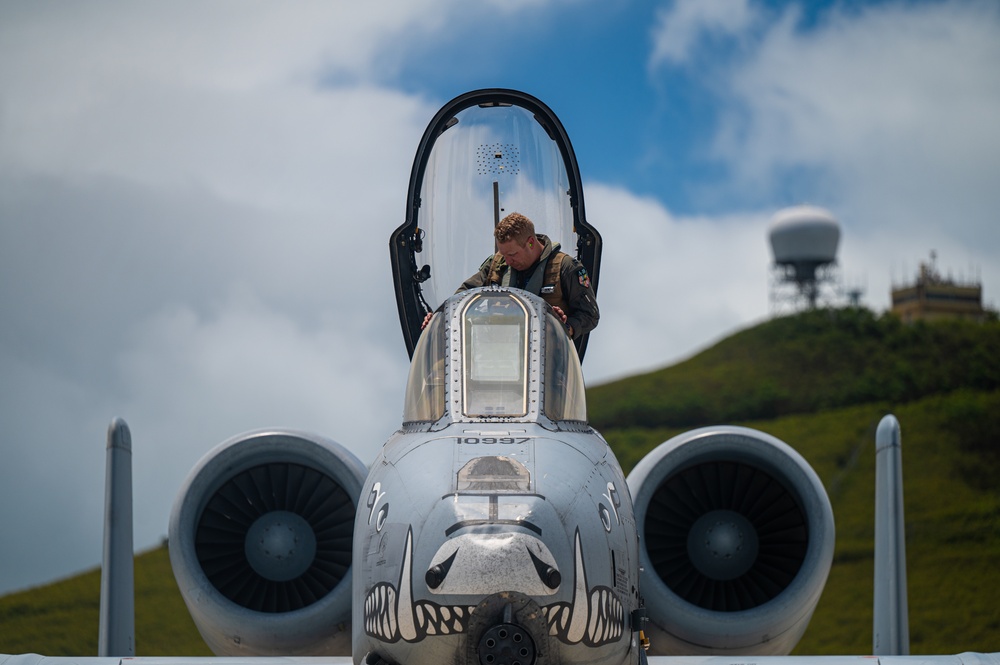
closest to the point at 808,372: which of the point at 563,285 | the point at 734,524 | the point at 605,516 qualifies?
the point at 734,524

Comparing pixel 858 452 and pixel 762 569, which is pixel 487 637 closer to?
pixel 762 569

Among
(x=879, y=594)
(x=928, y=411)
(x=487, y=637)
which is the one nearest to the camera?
(x=487, y=637)

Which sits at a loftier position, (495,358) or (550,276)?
(550,276)

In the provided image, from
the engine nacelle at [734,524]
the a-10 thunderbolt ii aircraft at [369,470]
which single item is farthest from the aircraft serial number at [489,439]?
the engine nacelle at [734,524]

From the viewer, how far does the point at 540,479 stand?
5.78 meters

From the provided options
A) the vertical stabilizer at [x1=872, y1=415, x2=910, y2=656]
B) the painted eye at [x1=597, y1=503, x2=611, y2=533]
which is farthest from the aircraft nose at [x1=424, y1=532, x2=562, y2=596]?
the vertical stabilizer at [x1=872, y1=415, x2=910, y2=656]

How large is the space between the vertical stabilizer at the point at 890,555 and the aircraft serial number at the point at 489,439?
201 inches

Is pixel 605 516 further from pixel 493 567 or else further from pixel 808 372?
pixel 808 372

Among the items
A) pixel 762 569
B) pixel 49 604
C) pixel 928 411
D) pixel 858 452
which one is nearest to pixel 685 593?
pixel 762 569

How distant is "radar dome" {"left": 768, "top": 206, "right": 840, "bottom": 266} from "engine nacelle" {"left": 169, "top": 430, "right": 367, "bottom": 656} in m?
→ 74.7

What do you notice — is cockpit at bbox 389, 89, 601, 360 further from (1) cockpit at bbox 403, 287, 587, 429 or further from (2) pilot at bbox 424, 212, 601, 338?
(1) cockpit at bbox 403, 287, 587, 429

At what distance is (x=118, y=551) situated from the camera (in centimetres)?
1008

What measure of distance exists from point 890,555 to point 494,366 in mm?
5378

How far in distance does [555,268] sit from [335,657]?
139 inches
